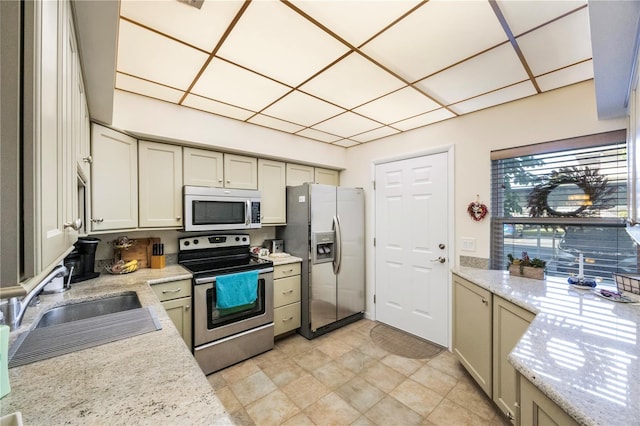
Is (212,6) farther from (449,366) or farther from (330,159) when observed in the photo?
(449,366)

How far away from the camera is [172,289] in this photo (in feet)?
7.06

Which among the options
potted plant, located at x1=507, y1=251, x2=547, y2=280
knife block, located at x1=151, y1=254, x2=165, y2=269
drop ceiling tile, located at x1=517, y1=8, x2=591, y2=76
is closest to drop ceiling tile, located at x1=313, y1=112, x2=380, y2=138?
drop ceiling tile, located at x1=517, y1=8, x2=591, y2=76

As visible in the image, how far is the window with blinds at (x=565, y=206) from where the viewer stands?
1894 millimetres

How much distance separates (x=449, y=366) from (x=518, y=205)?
160 cm

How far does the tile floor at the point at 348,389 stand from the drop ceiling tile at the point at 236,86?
2.39 metres

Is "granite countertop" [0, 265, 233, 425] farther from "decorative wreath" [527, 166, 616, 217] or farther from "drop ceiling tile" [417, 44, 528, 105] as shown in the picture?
"decorative wreath" [527, 166, 616, 217]

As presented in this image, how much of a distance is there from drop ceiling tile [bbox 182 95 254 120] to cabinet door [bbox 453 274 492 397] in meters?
2.53

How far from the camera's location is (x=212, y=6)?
4.12 ft

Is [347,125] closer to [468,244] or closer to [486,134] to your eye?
[486,134]

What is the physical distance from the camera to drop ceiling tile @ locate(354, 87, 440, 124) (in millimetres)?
2193

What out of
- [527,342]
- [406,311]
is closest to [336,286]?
[406,311]

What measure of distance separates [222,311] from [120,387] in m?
1.64

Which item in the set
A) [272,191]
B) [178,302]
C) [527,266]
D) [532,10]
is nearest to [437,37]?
[532,10]

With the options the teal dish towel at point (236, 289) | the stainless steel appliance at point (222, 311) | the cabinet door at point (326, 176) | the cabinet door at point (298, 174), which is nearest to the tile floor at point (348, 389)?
the stainless steel appliance at point (222, 311)
